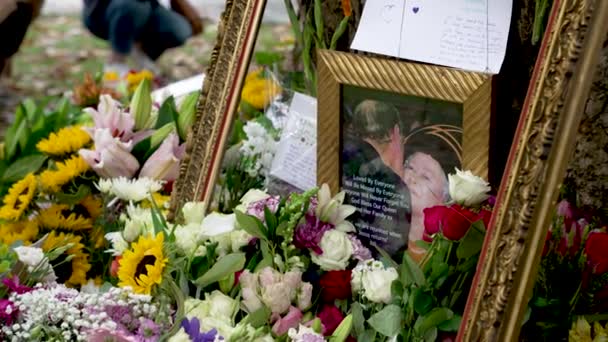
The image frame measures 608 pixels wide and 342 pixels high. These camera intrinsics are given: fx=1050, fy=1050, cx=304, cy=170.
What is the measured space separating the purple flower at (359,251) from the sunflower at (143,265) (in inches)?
10.4

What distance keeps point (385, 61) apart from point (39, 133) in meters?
1.14

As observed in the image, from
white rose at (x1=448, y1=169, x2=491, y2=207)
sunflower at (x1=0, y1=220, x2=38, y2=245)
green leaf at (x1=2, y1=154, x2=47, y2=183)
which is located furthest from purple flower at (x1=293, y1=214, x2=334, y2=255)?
green leaf at (x1=2, y1=154, x2=47, y2=183)

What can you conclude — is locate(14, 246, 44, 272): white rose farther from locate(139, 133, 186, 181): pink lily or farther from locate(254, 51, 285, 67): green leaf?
locate(254, 51, 285, 67): green leaf

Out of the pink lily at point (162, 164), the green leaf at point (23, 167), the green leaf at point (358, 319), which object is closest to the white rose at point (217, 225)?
the green leaf at point (358, 319)

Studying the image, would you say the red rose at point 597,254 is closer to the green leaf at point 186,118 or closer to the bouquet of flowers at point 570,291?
the bouquet of flowers at point 570,291

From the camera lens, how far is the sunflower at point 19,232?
180 centimetres

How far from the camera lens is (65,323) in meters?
1.35

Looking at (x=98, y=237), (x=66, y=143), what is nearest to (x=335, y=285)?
(x=98, y=237)

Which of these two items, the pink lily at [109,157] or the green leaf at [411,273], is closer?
the green leaf at [411,273]

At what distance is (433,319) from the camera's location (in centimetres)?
129

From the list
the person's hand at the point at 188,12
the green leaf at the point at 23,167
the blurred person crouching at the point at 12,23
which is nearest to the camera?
the green leaf at the point at 23,167

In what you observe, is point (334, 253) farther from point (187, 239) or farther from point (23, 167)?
point (23, 167)

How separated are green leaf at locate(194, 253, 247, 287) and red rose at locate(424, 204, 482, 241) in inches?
10.3

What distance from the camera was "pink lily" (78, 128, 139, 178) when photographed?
6.30 feet
